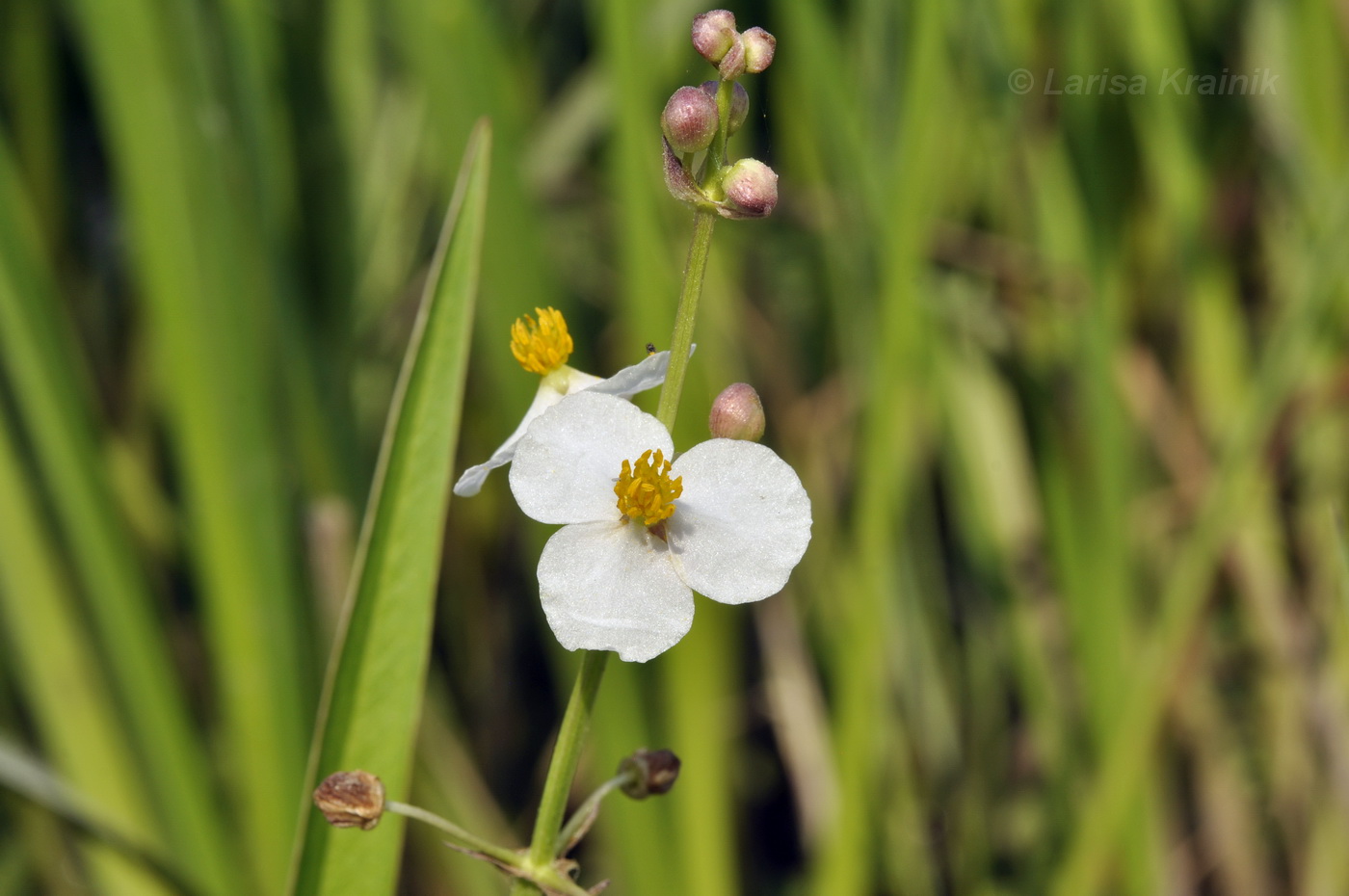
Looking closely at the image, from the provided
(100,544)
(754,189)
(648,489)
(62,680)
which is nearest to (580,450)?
(648,489)

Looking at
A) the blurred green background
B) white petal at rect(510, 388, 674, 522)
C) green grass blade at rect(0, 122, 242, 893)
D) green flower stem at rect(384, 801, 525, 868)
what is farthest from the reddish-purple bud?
green grass blade at rect(0, 122, 242, 893)

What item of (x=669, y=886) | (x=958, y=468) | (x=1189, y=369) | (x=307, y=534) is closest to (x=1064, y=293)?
(x=958, y=468)

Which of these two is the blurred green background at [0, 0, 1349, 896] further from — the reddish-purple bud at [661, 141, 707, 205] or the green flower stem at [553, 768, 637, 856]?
the reddish-purple bud at [661, 141, 707, 205]

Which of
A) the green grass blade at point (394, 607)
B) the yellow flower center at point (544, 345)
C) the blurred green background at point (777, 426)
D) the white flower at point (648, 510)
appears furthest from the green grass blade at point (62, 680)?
the white flower at point (648, 510)

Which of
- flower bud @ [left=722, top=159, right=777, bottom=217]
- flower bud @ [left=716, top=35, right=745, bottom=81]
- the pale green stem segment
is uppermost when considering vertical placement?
flower bud @ [left=716, top=35, right=745, bottom=81]

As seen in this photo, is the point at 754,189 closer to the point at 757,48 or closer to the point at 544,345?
the point at 757,48

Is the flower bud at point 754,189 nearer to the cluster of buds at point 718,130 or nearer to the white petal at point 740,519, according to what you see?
the cluster of buds at point 718,130
